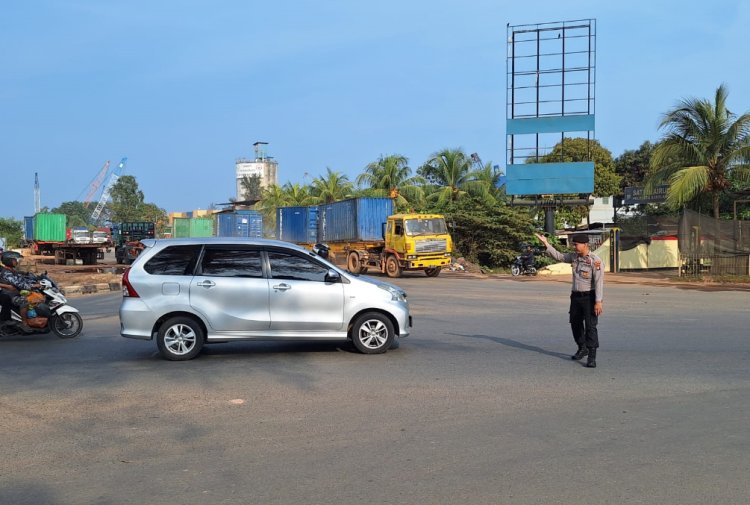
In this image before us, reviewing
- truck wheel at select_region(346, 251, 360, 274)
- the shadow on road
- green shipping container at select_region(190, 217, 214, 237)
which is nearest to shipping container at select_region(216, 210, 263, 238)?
green shipping container at select_region(190, 217, 214, 237)

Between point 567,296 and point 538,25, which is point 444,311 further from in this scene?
point 538,25

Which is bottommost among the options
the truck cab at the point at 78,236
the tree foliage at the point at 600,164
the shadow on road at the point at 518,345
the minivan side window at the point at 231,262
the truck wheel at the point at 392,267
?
the shadow on road at the point at 518,345

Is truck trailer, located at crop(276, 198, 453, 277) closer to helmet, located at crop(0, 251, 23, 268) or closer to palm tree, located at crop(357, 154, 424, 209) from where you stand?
palm tree, located at crop(357, 154, 424, 209)

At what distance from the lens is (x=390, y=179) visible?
1845 inches

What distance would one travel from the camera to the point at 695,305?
16.6 m

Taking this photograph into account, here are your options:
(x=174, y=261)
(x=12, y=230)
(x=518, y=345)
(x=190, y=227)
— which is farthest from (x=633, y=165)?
(x=12, y=230)

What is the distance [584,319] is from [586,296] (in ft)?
0.98

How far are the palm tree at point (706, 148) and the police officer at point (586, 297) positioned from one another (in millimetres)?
18889

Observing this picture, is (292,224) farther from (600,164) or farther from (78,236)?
(600,164)

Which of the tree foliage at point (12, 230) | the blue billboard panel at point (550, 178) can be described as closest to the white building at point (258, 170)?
the tree foliage at point (12, 230)

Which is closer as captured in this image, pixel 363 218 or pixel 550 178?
pixel 363 218

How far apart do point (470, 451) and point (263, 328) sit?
4.38 m

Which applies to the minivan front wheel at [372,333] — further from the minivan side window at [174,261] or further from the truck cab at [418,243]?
the truck cab at [418,243]

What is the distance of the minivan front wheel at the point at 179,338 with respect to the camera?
9039mm
